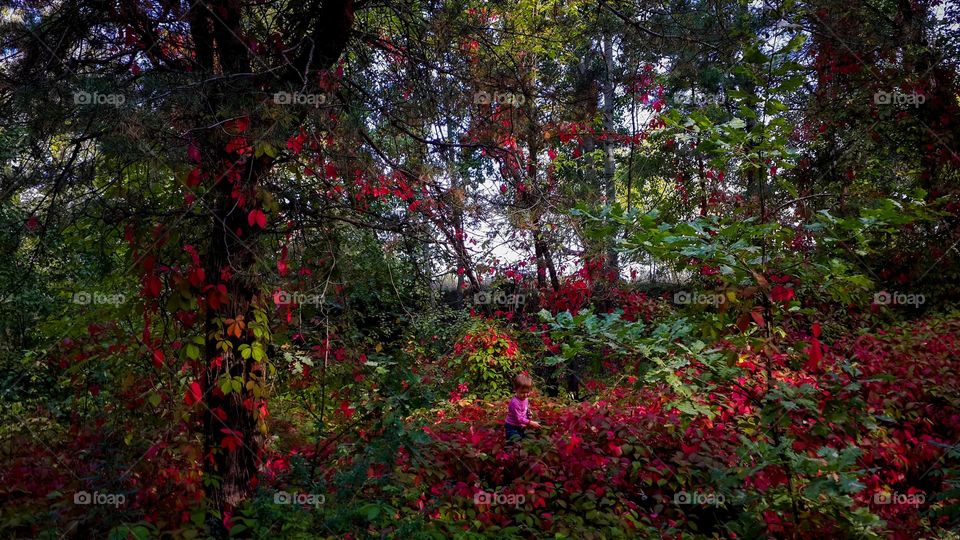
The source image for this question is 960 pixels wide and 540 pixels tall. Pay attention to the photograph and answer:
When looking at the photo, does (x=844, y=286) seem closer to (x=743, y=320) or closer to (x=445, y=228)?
(x=743, y=320)

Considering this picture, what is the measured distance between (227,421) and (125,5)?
10.3 feet

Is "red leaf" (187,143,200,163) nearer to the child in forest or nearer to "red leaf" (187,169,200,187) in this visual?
"red leaf" (187,169,200,187)

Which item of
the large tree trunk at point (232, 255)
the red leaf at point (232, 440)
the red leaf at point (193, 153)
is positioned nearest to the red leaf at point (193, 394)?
the large tree trunk at point (232, 255)

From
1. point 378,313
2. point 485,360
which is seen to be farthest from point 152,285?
point 485,360

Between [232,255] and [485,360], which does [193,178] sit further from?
[485,360]

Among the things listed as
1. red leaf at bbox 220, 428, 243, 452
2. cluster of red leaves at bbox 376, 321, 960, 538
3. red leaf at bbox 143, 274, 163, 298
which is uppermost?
red leaf at bbox 143, 274, 163, 298

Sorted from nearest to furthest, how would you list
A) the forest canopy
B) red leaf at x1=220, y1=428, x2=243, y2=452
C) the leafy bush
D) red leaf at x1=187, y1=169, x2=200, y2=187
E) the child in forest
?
the forest canopy, red leaf at x1=187, y1=169, x2=200, y2=187, red leaf at x1=220, y1=428, x2=243, y2=452, the child in forest, the leafy bush

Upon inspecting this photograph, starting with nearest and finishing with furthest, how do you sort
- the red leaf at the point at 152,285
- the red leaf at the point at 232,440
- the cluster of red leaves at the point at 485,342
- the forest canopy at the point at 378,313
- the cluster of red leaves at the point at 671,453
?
the forest canopy at the point at 378,313, the red leaf at the point at 152,285, the red leaf at the point at 232,440, the cluster of red leaves at the point at 671,453, the cluster of red leaves at the point at 485,342

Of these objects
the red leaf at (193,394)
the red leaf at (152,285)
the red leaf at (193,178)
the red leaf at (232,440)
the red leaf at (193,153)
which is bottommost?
the red leaf at (232,440)

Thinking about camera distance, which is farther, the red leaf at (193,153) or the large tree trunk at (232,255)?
the large tree trunk at (232,255)

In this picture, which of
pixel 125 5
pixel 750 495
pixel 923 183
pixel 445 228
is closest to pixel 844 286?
pixel 750 495

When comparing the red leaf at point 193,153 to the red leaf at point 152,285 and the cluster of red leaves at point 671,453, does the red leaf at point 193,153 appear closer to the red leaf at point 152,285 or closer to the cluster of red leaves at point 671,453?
the red leaf at point 152,285

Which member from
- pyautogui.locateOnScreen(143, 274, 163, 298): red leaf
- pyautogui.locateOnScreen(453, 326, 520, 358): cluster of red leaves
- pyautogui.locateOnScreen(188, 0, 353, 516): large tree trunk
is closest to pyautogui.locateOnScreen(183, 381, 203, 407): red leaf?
pyautogui.locateOnScreen(188, 0, 353, 516): large tree trunk

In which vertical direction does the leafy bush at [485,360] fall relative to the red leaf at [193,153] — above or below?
below
